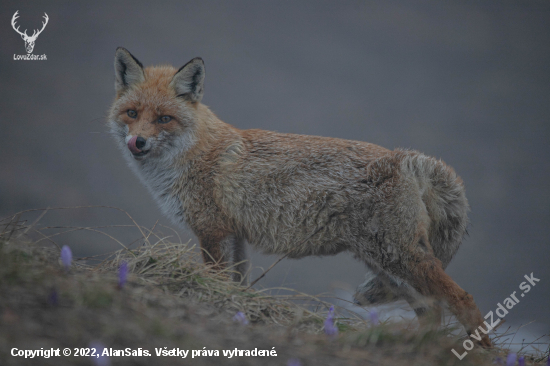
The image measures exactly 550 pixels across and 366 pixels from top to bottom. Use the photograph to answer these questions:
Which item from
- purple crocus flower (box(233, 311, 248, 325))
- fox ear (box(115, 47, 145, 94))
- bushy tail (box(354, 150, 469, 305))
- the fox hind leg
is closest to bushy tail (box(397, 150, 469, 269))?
bushy tail (box(354, 150, 469, 305))

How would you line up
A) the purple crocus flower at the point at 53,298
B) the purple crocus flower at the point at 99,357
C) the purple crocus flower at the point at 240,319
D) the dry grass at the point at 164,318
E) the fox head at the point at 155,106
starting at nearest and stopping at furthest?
the purple crocus flower at the point at 99,357, the dry grass at the point at 164,318, the purple crocus flower at the point at 53,298, the purple crocus flower at the point at 240,319, the fox head at the point at 155,106

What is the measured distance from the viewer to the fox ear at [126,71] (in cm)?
365

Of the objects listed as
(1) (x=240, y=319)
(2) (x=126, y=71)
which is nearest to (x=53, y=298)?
(1) (x=240, y=319)

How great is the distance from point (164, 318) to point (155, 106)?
2.34 metres

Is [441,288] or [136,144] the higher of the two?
[136,144]

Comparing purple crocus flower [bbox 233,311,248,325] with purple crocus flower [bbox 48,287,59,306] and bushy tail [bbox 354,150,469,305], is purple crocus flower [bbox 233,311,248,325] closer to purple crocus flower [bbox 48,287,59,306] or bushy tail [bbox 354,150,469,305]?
purple crocus flower [bbox 48,287,59,306]

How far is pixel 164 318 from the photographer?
1763 millimetres

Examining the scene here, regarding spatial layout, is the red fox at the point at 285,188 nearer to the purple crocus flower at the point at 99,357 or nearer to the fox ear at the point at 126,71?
the fox ear at the point at 126,71

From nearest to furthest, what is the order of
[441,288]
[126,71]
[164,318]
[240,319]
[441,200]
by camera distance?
[164,318]
[240,319]
[441,288]
[441,200]
[126,71]

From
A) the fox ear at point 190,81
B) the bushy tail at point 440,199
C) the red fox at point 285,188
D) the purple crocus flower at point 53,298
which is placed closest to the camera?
the purple crocus flower at point 53,298

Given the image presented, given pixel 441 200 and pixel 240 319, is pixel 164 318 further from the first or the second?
pixel 441 200

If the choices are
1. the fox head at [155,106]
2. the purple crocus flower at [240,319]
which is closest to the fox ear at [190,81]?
the fox head at [155,106]

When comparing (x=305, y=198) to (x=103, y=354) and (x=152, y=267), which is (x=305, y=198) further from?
(x=103, y=354)

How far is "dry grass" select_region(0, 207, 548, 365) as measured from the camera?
1406 mm
